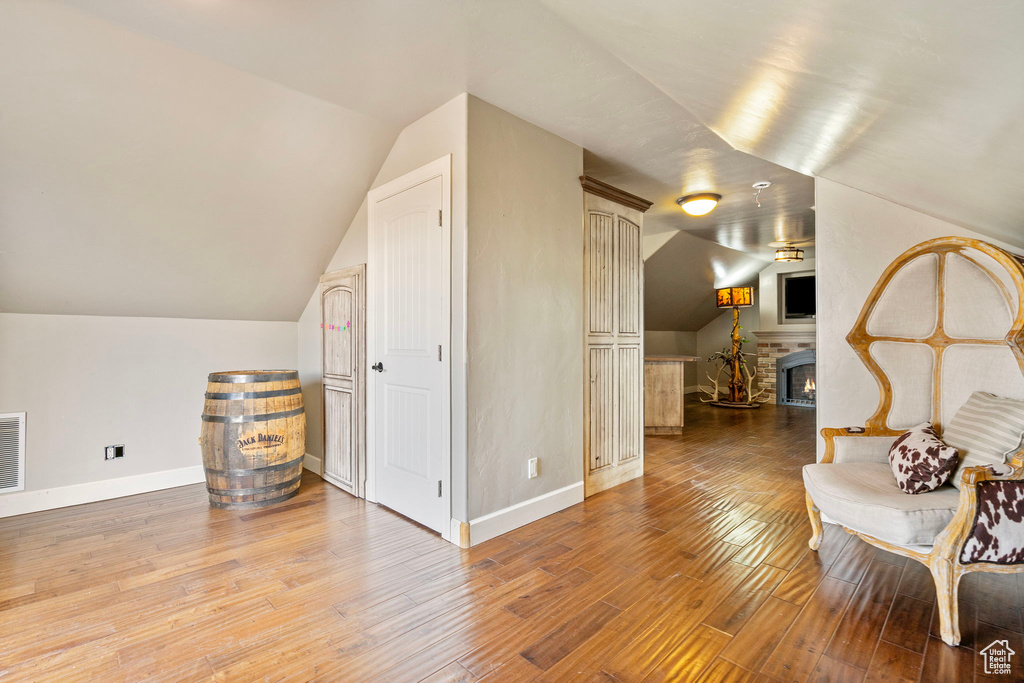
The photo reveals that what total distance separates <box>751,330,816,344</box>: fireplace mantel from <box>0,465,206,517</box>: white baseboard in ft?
27.9

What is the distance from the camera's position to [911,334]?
2574 mm

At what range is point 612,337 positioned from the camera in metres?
3.70

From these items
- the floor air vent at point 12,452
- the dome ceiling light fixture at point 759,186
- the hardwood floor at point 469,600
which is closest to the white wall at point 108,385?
the floor air vent at point 12,452

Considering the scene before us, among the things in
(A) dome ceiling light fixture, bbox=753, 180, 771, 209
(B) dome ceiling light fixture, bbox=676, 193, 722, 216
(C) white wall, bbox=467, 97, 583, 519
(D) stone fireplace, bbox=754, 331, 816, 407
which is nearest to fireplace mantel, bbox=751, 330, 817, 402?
(D) stone fireplace, bbox=754, 331, 816, 407

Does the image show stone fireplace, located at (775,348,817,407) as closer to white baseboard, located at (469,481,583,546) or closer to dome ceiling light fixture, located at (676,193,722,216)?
dome ceiling light fixture, located at (676,193,722,216)

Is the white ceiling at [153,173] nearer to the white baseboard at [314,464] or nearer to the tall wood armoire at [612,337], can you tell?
the white baseboard at [314,464]

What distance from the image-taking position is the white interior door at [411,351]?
2650 mm

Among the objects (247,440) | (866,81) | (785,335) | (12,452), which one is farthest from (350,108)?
(785,335)

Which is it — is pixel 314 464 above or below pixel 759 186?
below

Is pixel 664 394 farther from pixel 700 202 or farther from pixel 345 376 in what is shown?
pixel 345 376

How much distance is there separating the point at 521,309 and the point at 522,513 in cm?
123

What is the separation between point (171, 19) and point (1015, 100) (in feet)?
9.59

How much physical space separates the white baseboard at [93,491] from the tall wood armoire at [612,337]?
311 centimetres

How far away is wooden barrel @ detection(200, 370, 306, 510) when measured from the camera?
10.1ft
